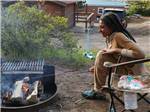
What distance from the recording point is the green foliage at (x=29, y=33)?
6055 millimetres

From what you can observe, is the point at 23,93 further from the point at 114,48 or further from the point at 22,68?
the point at 114,48

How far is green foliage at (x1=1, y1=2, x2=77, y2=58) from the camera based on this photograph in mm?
6055

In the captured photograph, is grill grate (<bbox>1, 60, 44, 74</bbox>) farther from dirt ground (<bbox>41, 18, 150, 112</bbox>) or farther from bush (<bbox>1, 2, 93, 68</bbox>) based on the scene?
bush (<bbox>1, 2, 93, 68</bbox>)

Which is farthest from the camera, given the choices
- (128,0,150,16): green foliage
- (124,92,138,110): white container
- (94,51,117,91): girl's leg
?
(128,0,150,16): green foliage

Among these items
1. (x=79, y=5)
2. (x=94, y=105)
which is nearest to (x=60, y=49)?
(x=94, y=105)

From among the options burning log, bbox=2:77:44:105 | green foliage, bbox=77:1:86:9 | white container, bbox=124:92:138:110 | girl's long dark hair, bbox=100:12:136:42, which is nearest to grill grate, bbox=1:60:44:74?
burning log, bbox=2:77:44:105

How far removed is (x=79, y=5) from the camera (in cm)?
2875

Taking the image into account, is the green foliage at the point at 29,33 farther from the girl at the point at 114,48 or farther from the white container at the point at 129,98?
the white container at the point at 129,98

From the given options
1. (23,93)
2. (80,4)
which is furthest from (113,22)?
(80,4)

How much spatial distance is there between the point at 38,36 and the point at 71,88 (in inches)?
78.8

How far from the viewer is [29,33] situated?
6.31m

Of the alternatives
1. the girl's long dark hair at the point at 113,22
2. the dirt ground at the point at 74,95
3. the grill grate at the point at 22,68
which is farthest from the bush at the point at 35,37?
the girl's long dark hair at the point at 113,22

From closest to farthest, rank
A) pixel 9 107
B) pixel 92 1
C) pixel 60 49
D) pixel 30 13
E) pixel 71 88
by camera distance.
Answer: pixel 9 107 < pixel 71 88 < pixel 30 13 < pixel 60 49 < pixel 92 1

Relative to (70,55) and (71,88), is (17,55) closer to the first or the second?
(70,55)
